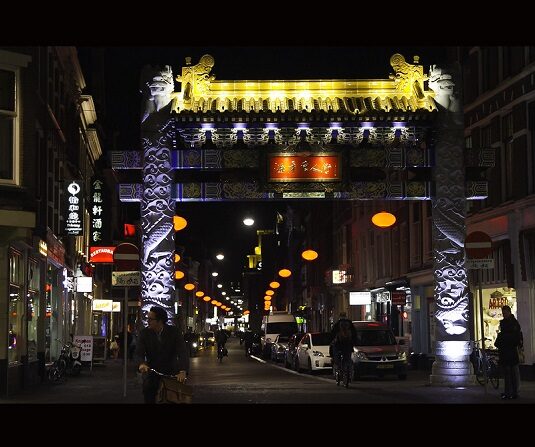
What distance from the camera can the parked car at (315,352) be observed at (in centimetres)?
4044


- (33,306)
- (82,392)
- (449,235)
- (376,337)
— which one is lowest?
(82,392)

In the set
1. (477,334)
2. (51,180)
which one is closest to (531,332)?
(477,334)

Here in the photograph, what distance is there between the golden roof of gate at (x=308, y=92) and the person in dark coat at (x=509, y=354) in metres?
6.51

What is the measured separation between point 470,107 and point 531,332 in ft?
29.7

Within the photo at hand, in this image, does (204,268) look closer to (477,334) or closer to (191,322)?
(191,322)

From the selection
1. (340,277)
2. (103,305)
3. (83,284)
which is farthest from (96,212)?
(340,277)

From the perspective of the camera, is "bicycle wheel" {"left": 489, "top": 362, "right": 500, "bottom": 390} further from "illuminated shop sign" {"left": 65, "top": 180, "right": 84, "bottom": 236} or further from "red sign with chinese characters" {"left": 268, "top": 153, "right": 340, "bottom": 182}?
"illuminated shop sign" {"left": 65, "top": 180, "right": 84, "bottom": 236}

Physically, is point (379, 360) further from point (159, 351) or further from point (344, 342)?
point (159, 351)

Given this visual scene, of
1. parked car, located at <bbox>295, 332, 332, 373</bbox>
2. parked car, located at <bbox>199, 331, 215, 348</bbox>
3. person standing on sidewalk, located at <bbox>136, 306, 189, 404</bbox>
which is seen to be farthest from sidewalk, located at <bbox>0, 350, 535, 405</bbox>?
parked car, located at <bbox>199, 331, 215, 348</bbox>

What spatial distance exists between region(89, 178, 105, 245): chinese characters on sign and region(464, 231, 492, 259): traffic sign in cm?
2673

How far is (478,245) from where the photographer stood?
25781mm

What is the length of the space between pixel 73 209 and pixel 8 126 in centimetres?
1070

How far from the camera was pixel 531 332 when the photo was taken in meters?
32.8

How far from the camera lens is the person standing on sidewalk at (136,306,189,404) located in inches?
586
